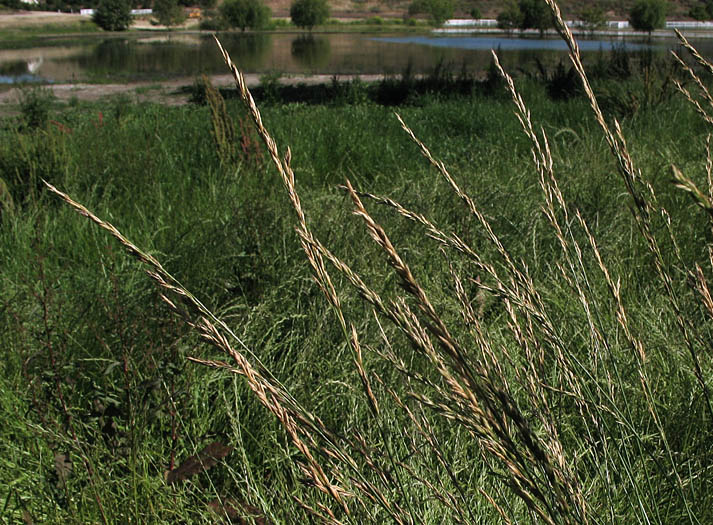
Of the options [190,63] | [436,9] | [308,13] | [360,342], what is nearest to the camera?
[360,342]

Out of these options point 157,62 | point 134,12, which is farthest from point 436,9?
point 157,62

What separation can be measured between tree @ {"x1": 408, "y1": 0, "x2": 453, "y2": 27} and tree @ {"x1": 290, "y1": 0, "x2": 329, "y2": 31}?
17753 mm

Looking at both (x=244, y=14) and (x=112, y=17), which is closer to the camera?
(x=112, y=17)

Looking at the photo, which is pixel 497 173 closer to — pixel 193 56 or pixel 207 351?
pixel 207 351

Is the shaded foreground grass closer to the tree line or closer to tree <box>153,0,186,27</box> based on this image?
the tree line

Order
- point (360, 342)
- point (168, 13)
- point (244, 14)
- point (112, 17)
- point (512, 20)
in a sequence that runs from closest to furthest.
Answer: point (360, 342), point (112, 17), point (244, 14), point (168, 13), point (512, 20)

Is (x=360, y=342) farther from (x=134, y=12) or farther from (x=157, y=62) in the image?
(x=134, y=12)

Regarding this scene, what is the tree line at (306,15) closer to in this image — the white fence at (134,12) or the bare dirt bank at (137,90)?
the white fence at (134,12)

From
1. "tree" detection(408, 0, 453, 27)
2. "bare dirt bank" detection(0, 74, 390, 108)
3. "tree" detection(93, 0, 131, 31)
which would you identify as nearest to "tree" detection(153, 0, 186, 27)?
"tree" detection(93, 0, 131, 31)

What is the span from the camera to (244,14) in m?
54.7

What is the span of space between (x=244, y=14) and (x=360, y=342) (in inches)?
2285

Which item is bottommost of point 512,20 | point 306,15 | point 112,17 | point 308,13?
point 112,17

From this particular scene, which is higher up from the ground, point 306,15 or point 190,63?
point 306,15

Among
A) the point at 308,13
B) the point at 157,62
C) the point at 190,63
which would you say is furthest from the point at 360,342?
the point at 308,13
